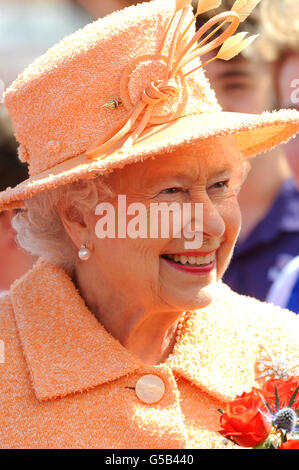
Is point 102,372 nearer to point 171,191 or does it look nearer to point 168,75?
point 171,191

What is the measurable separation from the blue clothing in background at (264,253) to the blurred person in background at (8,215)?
1299 millimetres

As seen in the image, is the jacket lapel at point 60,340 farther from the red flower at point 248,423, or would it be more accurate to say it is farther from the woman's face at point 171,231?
the red flower at point 248,423

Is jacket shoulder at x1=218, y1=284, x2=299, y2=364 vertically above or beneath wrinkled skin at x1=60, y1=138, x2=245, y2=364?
beneath

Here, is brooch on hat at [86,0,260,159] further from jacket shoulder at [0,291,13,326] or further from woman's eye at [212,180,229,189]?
jacket shoulder at [0,291,13,326]

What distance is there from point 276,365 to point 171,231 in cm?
65

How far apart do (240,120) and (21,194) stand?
0.77m

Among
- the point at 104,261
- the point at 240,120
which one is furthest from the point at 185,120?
the point at 104,261

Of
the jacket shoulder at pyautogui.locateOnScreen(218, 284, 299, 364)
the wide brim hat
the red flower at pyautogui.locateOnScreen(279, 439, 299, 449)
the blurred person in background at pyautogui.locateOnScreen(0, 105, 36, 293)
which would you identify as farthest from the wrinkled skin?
the blurred person in background at pyautogui.locateOnScreen(0, 105, 36, 293)

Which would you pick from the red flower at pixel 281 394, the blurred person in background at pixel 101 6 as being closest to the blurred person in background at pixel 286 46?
the blurred person in background at pixel 101 6

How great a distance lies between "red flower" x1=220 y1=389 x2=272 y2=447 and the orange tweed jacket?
0.47 m

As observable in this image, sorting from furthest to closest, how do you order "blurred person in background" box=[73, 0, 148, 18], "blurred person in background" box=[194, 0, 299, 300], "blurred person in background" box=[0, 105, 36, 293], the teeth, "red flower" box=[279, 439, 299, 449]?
"blurred person in background" box=[73, 0, 148, 18] → "blurred person in background" box=[194, 0, 299, 300] → "blurred person in background" box=[0, 105, 36, 293] → the teeth → "red flower" box=[279, 439, 299, 449]

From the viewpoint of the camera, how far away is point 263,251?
486 centimetres

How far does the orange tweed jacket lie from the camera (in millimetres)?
2562
